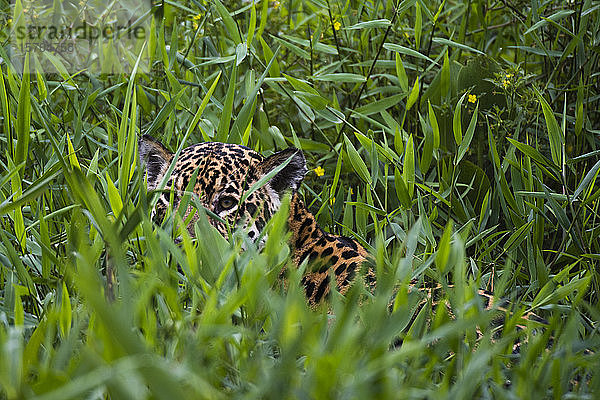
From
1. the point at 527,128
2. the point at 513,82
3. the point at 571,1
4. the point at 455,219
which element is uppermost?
the point at 571,1

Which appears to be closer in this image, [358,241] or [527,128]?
[358,241]

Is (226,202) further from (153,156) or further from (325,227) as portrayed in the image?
(325,227)

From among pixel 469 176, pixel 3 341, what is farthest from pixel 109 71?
pixel 3 341

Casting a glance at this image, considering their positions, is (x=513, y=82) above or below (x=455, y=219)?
above

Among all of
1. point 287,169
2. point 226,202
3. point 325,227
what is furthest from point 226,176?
point 325,227

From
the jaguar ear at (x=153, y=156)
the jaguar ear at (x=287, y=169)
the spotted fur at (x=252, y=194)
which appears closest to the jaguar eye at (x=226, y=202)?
the spotted fur at (x=252, y=194)

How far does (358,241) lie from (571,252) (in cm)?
90

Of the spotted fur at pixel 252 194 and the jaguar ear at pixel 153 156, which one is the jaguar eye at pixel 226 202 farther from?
the jaguar ear at pixel 153 156

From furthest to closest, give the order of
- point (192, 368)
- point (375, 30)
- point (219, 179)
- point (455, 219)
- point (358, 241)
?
point (375, 30), point (455, 219), point (358, 241), point (219, 179), point (192, 368)

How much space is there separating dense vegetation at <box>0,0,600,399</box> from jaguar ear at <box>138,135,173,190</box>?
0.09 meters

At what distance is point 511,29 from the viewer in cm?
464

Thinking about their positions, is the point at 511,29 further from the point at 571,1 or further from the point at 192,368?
the point at 192,368

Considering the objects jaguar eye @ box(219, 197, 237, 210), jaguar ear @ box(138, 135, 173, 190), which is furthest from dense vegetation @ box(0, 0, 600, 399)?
jaguar eye @ box(219, 197, 237, 210)

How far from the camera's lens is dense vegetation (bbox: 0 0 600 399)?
→ 54.9 inches
